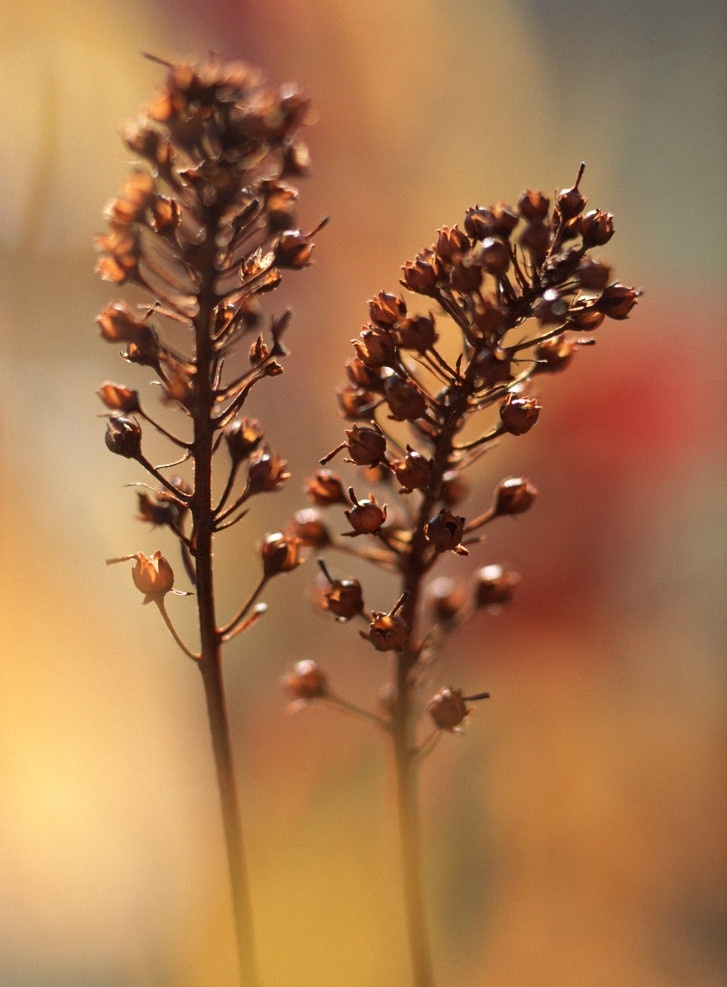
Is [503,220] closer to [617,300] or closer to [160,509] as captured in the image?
[617,300]

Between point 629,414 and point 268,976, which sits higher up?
point 629,414

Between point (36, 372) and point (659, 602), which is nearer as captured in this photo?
point (36, 372)

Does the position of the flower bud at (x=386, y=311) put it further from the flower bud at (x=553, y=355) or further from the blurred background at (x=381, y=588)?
the blurred background at (x=381, y=588)

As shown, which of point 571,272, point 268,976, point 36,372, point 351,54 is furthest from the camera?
point 351,54

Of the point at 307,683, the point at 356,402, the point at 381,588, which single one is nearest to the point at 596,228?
the point at 356,402

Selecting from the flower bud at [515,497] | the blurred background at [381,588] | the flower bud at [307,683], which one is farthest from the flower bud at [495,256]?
the blurred background at [381,588]

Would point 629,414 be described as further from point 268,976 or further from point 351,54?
point 268,976

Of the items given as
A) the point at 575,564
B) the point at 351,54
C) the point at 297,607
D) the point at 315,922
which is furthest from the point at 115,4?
the point at 315,922
